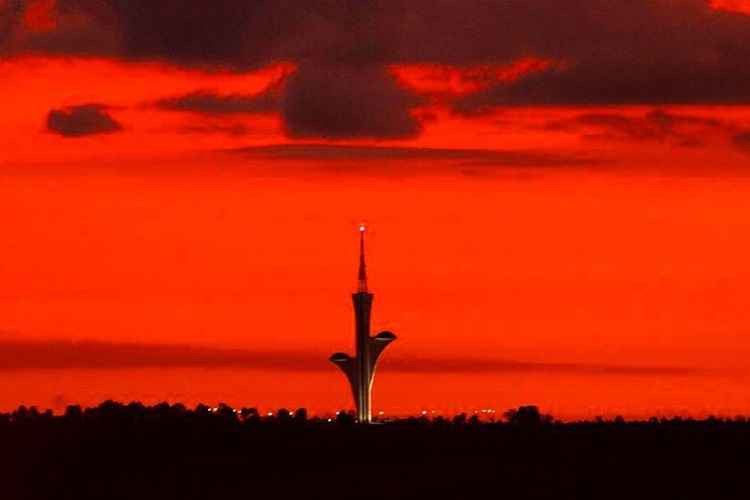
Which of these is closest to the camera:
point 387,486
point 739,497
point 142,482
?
point 739,497

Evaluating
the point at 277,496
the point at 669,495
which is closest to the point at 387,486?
the point at 277,496

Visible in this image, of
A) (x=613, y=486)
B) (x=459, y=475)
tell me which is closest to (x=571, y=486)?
(x=613, y=486)

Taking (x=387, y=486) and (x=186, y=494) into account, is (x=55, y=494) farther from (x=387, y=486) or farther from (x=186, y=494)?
(x=387, y=486)

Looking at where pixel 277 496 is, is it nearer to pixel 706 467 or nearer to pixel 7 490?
pixel 7 490

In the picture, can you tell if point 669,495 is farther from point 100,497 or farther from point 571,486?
point 100,497

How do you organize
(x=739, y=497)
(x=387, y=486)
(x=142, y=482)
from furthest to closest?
1. (x=142, y=482)
2. (x=387, y=486)
3. (x=739, y=497)

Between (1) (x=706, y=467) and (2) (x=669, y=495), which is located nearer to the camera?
(2) (x=669, y=495)

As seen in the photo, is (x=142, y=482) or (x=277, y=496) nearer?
(x=277, y=496)
